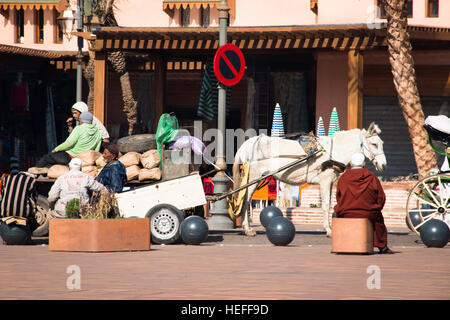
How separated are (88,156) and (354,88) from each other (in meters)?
11.3

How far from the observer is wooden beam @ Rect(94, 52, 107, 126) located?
2605cm

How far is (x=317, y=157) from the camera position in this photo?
17.5 meters

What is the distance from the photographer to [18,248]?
14.1 metres

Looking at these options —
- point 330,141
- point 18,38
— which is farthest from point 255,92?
point 330,141

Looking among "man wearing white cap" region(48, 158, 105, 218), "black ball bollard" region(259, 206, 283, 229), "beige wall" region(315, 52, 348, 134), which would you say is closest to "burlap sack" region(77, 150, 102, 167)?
"man wearing white cap" region(48, 158, 105, 218)

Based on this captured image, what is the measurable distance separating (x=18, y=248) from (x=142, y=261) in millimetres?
2933

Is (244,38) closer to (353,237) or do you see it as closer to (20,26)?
(353,237)

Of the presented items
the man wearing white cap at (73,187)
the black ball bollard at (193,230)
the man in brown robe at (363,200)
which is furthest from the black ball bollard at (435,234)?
the man wearing white cap at (73,187)

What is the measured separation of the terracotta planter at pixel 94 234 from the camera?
534 inches

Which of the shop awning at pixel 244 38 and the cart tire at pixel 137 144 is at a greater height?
the shop awning at pixel 244 38

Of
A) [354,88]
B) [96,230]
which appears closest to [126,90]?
[354,88]

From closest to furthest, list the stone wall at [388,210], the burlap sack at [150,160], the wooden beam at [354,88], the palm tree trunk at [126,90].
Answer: the burlap sack at [150,160] < the stone wall at [388,210] < the wooden beam at [354,88] < the palm tree trunk at [126,90]

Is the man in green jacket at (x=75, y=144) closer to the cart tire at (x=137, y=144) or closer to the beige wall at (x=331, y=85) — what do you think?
the cart tire at (x=137, y=144)
